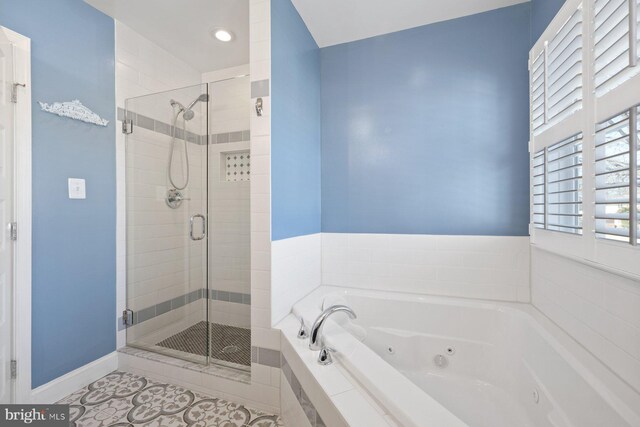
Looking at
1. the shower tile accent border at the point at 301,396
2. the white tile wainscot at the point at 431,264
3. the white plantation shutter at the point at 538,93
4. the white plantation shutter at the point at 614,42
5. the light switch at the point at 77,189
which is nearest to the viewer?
the white plantation shutter at the point at 614,42

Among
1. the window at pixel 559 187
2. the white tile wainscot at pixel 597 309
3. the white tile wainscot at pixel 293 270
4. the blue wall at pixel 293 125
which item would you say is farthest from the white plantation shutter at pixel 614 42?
the white tile wainscot at pixel 293 270

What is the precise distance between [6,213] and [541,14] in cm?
324

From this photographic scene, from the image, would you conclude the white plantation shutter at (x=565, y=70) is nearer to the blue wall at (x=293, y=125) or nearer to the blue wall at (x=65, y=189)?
the blue wall at (x=293, y=125)

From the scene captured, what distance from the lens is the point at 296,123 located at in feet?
6.15

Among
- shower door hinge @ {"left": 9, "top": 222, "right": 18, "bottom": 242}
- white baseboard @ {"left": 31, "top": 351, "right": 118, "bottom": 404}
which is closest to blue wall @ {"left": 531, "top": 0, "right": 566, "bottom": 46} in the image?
shower door hinge @ {"left": 9, "top": 222, "right": 18, "bottom": 242}

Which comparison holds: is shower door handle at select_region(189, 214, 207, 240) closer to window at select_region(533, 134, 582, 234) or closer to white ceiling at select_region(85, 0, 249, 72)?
white ceiling at select_region(85, 0, 249, 72)

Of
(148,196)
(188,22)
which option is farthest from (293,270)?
(188,22)

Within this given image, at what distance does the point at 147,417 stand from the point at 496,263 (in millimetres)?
2325

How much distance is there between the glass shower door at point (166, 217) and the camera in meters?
2.08

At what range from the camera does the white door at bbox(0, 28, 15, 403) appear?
1403 millimetres

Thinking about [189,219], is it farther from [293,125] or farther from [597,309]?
[597,309]

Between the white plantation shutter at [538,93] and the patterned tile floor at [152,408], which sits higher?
the white plantation shutter at [538,93]

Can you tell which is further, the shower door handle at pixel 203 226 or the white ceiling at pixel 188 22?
the shower door handle at pixel 203 226

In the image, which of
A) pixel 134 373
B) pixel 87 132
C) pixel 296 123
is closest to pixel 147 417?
pixel 134 373
